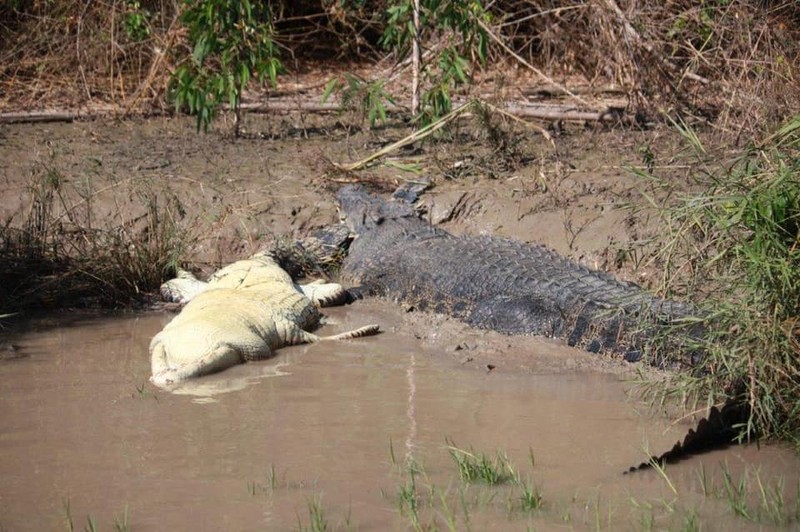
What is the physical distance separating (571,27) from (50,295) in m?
5.87

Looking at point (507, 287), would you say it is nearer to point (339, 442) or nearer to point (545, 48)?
point (339, 442)

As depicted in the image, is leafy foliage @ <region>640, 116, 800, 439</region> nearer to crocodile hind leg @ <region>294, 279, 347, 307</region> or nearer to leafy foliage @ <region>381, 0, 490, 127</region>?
crocodile hind leg @ <region>294, 279, 347, 307</region>

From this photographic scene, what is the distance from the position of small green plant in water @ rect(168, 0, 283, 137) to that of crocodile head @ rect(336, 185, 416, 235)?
4.14ft

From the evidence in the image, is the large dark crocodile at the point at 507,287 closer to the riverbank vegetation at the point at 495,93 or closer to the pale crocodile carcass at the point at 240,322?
the riverbank vegetation at the point at 495,93

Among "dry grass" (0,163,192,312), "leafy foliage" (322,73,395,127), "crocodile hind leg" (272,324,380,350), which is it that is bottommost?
"crocodile hind leg" (272,324,380,350)

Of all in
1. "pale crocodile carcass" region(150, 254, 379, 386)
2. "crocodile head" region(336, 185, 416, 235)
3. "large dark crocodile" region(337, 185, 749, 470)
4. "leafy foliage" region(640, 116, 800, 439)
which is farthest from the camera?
"crocodile head" region(336, 185, 416, 235)

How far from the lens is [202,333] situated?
17.1 feet

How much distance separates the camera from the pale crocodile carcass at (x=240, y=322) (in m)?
5.07

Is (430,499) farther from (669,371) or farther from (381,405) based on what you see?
(669,371)

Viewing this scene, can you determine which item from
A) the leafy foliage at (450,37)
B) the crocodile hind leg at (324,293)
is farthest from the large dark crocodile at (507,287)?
the leafy foliage at (450,37)

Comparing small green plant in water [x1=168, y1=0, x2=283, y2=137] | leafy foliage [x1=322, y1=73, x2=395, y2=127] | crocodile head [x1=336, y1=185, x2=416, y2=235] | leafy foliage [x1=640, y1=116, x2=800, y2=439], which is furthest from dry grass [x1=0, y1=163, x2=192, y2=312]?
leafy foliage [x1=640, y1=116, x2=800, y2=439]

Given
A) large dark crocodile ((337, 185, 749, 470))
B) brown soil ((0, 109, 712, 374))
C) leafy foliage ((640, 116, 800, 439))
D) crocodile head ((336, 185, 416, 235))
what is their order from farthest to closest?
1. crocodile head ((336, 185, 416, 235))
2. brown soil ((0, 109, 712, 374))
3. large dark crocodile ((337, 185, 749, 470))
4. leafy foliage ((640, 116, 800, 439))

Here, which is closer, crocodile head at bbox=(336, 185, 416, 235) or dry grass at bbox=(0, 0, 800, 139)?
crocodile head at bbox=(336, 185, 416, 235)

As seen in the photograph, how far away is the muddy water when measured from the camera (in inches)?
138
